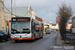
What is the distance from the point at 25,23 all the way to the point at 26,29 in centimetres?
79

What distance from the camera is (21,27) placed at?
1814cm

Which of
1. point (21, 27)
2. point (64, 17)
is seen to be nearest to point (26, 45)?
point (21, 27)

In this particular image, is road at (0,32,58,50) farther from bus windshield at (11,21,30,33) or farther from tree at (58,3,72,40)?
tree at (58,3,72,40)

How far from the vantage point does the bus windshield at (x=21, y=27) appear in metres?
18.0

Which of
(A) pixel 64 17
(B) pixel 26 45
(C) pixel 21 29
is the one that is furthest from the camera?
(A) pixel 64 17

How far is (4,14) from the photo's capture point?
37.8m

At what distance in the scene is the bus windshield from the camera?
1805 cm

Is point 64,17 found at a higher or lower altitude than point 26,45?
higher

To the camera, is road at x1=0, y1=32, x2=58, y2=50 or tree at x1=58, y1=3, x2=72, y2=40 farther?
tree at x1=58, y1=3, x2=72, y2=40

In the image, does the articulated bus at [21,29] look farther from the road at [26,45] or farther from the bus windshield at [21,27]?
the road at [26,45]

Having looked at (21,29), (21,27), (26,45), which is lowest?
(26,45)

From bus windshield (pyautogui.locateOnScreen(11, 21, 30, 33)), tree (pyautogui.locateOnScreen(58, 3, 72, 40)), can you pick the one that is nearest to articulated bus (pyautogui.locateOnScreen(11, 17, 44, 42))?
bus windshield (pyautogui.locateOnScreen(11, 21, 30, 33))

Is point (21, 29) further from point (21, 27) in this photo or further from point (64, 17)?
point (64, 17)

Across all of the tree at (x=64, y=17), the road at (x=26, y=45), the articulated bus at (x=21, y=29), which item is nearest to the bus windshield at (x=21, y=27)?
the articulated bus at (x=21, y=29)
